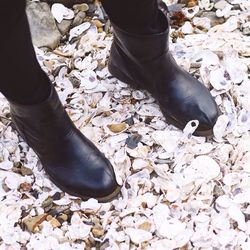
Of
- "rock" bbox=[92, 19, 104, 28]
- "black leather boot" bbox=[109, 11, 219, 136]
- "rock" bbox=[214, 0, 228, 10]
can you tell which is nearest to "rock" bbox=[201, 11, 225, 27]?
"rock" bbox=[214, 0, 228, 10]

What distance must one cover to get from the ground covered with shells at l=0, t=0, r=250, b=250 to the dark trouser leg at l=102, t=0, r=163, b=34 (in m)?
0.21

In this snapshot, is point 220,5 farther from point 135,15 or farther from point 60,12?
point 135,15

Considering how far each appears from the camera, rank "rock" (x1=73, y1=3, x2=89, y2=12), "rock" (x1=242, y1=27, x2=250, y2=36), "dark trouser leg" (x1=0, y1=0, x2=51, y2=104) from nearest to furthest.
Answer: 1. "dark trouser leg" (x1=0, y1=0, x2=51, y2=104)
2. "rock" (x1=242, y1=27, x2=250, y2=36)
3. "rock" (x1=73, y1=3, x2=89, y2=12)

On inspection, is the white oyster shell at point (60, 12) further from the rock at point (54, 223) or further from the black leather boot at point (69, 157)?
the rock at point (54, 223)

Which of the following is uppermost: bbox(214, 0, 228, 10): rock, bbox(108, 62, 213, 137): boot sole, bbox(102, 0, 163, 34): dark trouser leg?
bbox(102, 0, 163, 34): dark trouser leg

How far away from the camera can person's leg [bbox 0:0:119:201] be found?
45.6 inches

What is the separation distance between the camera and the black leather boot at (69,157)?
4.19ft

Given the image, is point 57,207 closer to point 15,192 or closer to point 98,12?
point 15,192

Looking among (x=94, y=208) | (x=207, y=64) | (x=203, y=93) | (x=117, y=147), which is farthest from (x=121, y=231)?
(x=207, y=64)

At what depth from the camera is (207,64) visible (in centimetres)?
153

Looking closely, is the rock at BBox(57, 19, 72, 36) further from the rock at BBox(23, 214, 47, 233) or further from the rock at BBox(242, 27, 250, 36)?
the rock at BBox(23, 214, 47, 233)

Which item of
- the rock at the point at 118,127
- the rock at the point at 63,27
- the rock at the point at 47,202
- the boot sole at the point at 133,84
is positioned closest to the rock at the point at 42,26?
the rock at the point at 63,27

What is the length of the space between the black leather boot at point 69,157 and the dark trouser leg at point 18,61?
0.06 m

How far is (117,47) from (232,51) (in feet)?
0.88
